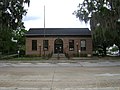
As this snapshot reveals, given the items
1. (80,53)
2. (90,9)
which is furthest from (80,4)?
(80,53)

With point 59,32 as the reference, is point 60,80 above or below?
below

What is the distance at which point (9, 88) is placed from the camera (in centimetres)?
1156

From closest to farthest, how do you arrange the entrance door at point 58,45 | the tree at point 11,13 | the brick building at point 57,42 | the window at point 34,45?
1. the tree at point 11,13
2. the brick building at point 57,42
3. the window at point 34,45
4. the entrance door at point 58,45

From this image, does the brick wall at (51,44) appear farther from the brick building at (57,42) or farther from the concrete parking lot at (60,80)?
the concrete parking lot at (60,80)

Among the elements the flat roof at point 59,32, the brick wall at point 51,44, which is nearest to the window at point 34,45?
the brick wall at point 51,44

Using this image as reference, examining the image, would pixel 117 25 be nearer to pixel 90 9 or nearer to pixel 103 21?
pixel 103 21

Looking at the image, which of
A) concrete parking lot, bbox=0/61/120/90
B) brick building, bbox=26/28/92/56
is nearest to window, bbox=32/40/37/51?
brick building, bbox=26/28/92/56

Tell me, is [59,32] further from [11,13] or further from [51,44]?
[11,13]

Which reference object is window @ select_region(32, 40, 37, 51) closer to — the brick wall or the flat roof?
the brick wall

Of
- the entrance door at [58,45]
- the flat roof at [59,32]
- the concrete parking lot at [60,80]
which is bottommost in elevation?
the concrete parking lot at [60,80]

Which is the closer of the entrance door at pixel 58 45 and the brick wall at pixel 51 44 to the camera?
the brick wall at pixel 51 44

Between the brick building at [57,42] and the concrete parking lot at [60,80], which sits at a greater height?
the brick building at [57,42]

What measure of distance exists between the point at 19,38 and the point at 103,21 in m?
48.3

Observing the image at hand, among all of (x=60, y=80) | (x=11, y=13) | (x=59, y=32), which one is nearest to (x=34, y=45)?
(x=59, y=32)
